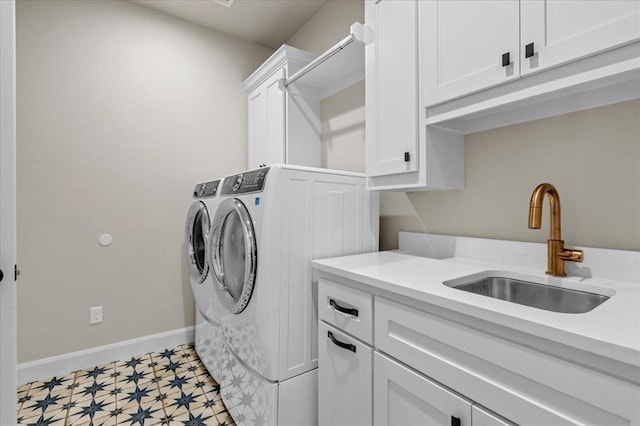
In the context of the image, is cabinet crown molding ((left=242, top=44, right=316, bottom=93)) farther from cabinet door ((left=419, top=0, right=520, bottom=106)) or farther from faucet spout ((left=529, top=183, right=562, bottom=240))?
faucet spout ((left=529, top=183, right=562, bottom=240))

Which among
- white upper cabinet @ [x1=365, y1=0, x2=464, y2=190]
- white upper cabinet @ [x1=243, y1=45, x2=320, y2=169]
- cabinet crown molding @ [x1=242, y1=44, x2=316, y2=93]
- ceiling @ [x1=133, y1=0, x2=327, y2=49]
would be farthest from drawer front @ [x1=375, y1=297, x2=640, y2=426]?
ceiling @ [x1=133, y1=0, x2=327, y2=49]

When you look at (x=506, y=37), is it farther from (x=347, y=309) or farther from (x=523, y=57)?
(x=347, y=309)

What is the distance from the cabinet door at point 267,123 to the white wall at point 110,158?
270 mm

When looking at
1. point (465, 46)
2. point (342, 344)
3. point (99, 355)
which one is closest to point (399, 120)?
point (465, 46)

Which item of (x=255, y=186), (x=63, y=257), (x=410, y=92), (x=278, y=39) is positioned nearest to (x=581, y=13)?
(x=410, y=92)

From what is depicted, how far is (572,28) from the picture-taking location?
91 cm

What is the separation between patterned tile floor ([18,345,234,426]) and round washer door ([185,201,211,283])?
690 mm

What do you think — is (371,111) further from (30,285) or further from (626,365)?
(30,285)

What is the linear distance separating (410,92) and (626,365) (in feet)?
3.82

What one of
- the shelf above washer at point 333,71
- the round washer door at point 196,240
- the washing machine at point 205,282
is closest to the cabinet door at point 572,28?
the shelf above washer at point 333,71

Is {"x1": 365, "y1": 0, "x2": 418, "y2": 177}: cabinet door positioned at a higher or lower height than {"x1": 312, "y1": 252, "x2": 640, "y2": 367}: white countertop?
higher

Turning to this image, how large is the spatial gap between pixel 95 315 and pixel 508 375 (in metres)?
2.72

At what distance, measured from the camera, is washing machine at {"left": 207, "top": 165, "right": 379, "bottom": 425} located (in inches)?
54.6

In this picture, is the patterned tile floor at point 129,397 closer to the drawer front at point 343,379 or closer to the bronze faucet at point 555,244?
the drawer front at point 343,379
